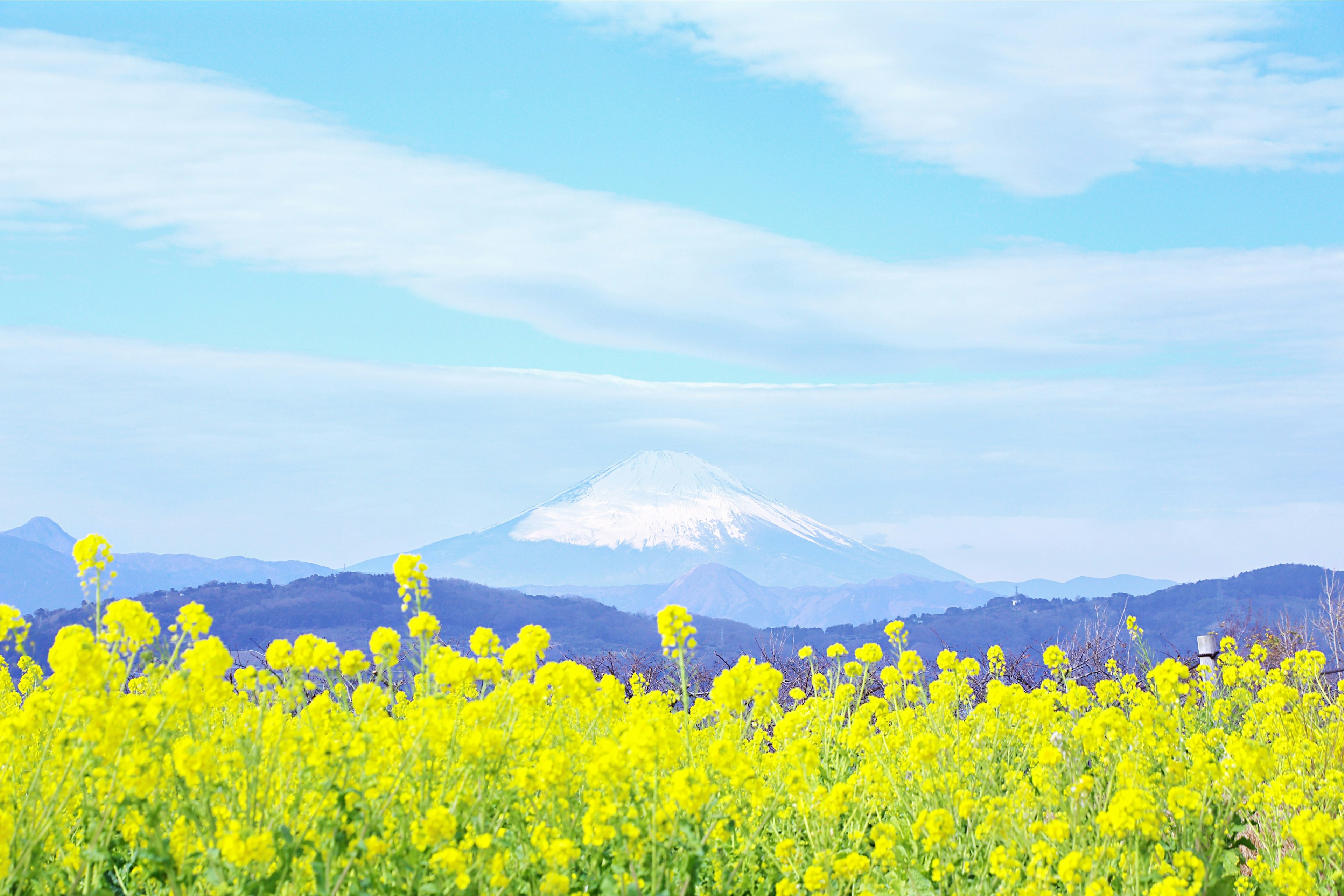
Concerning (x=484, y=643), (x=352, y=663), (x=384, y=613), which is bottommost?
(x=384, y=613)

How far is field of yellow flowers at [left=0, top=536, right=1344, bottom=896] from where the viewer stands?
3.43 m

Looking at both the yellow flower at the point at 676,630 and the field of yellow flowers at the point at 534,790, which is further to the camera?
the yellow flower at the point at 676,630

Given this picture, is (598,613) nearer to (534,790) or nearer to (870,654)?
(870,654)

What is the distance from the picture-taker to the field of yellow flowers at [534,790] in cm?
343

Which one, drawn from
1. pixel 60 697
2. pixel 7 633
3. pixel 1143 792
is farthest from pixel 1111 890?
pixel 7 633

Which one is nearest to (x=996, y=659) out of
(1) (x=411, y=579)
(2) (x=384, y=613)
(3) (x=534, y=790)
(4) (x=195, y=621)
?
(3) (x=534, y=790)

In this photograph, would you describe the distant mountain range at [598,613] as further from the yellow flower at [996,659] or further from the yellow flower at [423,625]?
the yellow flower at [423,625]

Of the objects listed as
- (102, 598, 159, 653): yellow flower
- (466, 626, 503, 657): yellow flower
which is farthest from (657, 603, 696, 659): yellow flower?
(102, 598, 159, 653): yellow flower

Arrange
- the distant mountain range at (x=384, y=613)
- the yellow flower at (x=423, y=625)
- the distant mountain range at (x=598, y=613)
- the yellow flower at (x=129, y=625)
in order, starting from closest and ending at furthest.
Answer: the yellow flower at (x=129, y=625) → the yellow flower at (x=423, y=625) → the distant mountain range at (x=598, y=613) → the distant mountain range at (x=384, y=613)

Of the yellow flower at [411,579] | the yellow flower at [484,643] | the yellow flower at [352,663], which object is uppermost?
the yellow flower at [411,579]

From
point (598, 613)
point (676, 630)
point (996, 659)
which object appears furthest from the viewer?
point (598, 613)

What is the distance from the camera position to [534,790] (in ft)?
14.3

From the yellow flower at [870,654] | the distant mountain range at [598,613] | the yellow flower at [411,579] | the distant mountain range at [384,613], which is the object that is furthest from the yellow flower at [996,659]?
the distant mountain range at [384,613]

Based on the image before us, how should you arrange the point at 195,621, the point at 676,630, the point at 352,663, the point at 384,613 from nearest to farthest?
the point at 195,621 → the point at 352,663 → the point at 676,630 → the point at 384,613
